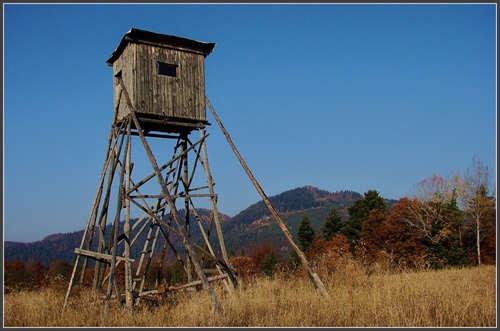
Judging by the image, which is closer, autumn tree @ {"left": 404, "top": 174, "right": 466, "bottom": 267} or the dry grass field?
the dry grass field

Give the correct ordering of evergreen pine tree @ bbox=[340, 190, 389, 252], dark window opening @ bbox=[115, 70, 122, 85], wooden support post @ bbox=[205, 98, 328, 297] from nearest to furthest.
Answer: wooden support post @ bbox=[205, 98, 328, 297] < dark window opening @ bbox=[115, 70, 122, 85] < evergreen pine tree @ bbox=[340, 190, 389, 252]

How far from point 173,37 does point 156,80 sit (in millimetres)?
1250

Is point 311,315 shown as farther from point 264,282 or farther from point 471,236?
point 471,236

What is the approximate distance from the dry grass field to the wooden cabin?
4.61 m

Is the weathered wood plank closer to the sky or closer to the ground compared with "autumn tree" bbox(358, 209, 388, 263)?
closer to the sky

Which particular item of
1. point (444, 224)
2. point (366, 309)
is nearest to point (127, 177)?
point (366, 309)

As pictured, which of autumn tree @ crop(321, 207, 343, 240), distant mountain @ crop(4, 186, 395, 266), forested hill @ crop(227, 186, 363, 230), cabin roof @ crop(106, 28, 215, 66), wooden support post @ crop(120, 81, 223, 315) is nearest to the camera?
wooden support post @ crop(120, 81, 223, 315)

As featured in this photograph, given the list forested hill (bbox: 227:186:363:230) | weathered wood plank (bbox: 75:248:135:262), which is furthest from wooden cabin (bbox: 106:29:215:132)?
forested hill (bbox: 227:186:363:230)

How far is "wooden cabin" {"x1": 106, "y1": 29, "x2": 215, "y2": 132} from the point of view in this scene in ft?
38.4

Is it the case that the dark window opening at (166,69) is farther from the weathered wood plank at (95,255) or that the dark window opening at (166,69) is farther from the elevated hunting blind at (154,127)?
the weathered wood plank at (95,255)

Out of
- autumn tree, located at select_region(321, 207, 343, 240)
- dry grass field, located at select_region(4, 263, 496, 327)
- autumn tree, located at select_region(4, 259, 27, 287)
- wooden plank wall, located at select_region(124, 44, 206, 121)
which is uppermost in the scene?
wooden plank wall, located at select_region(124, 44, 206, 121)

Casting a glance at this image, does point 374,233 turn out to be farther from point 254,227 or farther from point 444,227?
point 254,227

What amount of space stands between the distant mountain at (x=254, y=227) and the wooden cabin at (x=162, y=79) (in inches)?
3614

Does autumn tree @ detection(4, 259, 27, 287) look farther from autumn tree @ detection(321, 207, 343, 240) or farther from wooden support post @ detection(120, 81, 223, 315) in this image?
autumn tree @ detection(321, 207, 343, 240)
